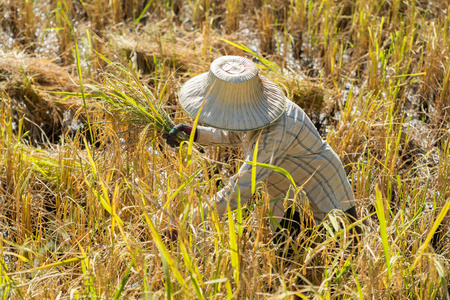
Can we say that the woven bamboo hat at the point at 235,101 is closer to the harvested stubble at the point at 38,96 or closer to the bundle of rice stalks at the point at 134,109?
the bundle of rice stalks at the point at 134,109

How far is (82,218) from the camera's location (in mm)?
2057

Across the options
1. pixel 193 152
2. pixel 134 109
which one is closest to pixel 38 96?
pixel 134 109

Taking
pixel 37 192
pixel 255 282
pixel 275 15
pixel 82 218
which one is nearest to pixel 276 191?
pixel 255 282

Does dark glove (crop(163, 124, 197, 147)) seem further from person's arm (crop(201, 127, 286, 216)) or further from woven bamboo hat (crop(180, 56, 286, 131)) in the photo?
person's arm (crop(201, 127, 286, 216))

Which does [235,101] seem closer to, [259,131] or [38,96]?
[259,131]

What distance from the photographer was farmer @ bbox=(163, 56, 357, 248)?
1718 mm

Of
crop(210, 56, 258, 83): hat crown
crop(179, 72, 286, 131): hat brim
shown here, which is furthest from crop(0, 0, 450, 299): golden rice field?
crop(210, 56, 258, 83): hat crown

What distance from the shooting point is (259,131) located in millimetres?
1771

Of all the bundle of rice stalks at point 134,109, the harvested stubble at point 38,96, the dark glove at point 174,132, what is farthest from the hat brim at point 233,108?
the harvested stubble at point 38,96

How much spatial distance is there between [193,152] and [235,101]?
0.34 meters

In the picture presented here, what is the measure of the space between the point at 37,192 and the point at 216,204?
1.11 m

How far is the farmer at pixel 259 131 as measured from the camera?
5.64 ft

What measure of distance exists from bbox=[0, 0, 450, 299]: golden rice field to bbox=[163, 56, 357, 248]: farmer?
10 centimetres

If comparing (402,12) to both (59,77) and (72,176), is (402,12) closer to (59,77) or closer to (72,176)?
(59,77)
